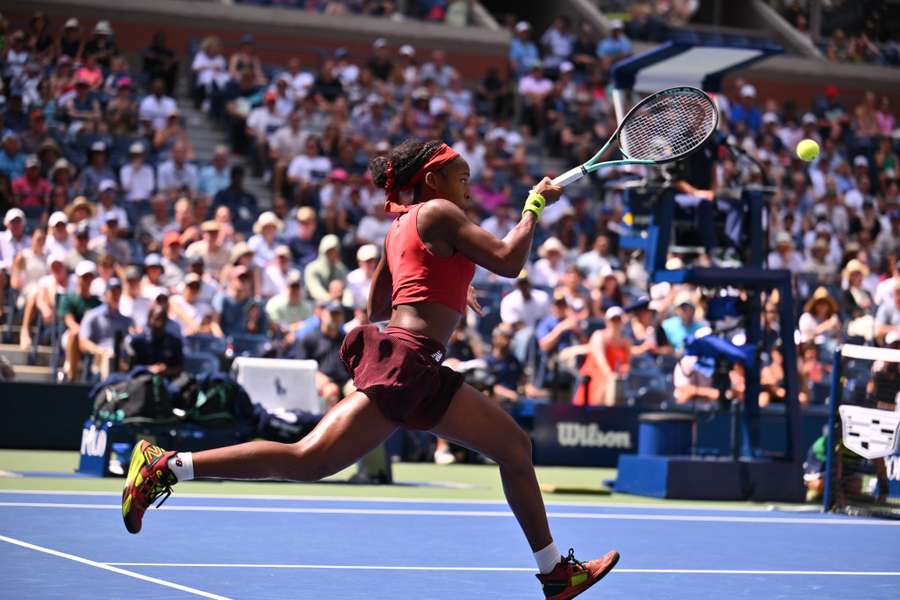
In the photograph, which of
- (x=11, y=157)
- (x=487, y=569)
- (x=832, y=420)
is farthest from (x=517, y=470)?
(x=11, y=157)

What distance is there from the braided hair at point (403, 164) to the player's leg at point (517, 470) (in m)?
0.83

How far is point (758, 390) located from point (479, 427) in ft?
22.4

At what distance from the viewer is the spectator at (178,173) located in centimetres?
1739

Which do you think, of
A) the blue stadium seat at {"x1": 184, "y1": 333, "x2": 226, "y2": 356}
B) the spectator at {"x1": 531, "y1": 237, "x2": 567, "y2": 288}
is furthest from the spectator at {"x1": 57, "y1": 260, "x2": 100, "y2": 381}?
the spectator at {"x1": 531, "y1": 237, "x2": 567, "y2": 288}

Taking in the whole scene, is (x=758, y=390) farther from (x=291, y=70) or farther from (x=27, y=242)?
(x=291, y=70)

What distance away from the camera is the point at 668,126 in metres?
6.99

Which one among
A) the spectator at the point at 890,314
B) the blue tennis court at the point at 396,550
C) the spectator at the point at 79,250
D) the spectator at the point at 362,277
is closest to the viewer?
the blue tennis court at the point at 396,550

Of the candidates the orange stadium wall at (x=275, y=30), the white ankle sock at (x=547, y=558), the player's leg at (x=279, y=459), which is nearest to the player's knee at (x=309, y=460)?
the player's leg at (x=279, y=459)

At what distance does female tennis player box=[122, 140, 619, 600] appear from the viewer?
17.5ft

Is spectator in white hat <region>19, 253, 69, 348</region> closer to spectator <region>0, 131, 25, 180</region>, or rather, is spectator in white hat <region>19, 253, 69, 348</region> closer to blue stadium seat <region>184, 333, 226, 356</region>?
blue stadium seat <region>184, 333, 226, 356</region>

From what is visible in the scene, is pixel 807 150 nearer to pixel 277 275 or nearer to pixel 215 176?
pixel 277 275

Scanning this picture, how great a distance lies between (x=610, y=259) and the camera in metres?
19.2

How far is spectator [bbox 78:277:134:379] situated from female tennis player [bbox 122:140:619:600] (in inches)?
334

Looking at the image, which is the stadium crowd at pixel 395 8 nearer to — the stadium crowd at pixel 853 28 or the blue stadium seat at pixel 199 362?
the stadium crowd at pixel 853 28
